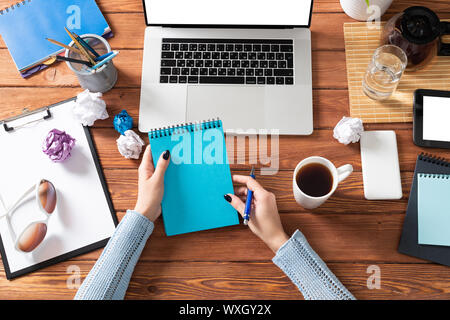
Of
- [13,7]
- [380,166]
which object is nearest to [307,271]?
[380,166]

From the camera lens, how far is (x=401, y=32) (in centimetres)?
93

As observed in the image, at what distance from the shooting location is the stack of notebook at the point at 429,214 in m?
0.87

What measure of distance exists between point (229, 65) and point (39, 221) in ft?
2.09

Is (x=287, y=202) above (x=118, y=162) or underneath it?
underneath

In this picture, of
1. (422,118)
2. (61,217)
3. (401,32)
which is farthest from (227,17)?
(61,217)

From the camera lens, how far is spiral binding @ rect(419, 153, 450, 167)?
0.91 m

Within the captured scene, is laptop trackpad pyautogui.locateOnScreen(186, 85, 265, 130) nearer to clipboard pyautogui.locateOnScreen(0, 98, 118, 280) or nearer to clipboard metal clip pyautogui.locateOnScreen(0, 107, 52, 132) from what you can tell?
clipboard pyautogui.locateOnScreen(0, 98, 118, 280)

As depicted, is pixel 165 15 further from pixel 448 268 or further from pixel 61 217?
pixel 448 268

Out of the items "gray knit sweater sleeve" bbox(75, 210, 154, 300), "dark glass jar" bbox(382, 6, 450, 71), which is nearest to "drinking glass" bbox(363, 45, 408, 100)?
"dark glass jar" bbox(382, 6, 450, 71)

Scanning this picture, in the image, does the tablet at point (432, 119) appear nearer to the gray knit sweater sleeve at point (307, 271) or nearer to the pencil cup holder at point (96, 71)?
the gray knit sweater sleeve at point (307, 271)

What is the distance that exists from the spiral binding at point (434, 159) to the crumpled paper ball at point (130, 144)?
737 millimetres

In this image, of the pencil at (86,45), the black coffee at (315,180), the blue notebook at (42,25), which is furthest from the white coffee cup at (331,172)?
the blue notebook at (42,25)

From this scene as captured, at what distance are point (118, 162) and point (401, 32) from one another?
824mm
